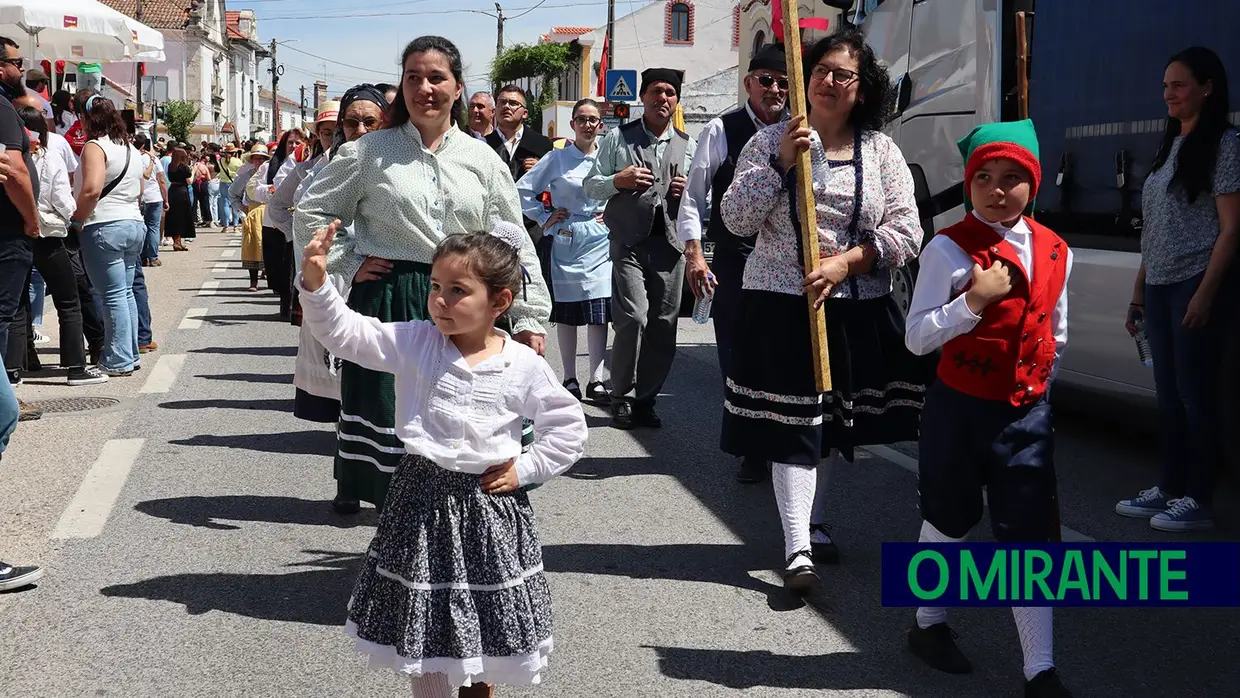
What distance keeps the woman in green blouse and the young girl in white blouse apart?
1153 millimetres

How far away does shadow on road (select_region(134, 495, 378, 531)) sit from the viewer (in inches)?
223

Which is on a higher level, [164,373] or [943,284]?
[943,284]

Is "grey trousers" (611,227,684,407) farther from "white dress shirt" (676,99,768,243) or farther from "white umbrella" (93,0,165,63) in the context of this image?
"white umbrella" (93,0,165,63)

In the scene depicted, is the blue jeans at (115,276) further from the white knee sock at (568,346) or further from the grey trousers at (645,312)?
the grey trousers at (645,312)

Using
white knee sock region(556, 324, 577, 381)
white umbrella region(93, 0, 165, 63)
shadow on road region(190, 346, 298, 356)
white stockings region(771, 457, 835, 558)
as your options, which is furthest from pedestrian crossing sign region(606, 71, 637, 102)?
white stockings region(771, 457, 835, 558)

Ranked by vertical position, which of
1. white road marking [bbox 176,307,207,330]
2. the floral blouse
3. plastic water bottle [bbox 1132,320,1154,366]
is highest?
the floral blouse

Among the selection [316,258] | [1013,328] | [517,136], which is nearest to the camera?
[316,258]

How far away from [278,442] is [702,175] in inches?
119

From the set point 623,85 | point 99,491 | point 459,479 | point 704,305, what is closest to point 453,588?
point 459,479

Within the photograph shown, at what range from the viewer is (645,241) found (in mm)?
7922

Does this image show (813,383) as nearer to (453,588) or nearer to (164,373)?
(453,588)

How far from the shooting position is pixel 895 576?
365 centimetres

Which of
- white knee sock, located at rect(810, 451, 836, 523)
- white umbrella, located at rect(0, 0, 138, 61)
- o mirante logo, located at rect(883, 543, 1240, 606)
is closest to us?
o mirante logo, located at rect(883, 543, 1240, 606)

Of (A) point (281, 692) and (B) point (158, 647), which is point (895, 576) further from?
(B) point (158, 647)
